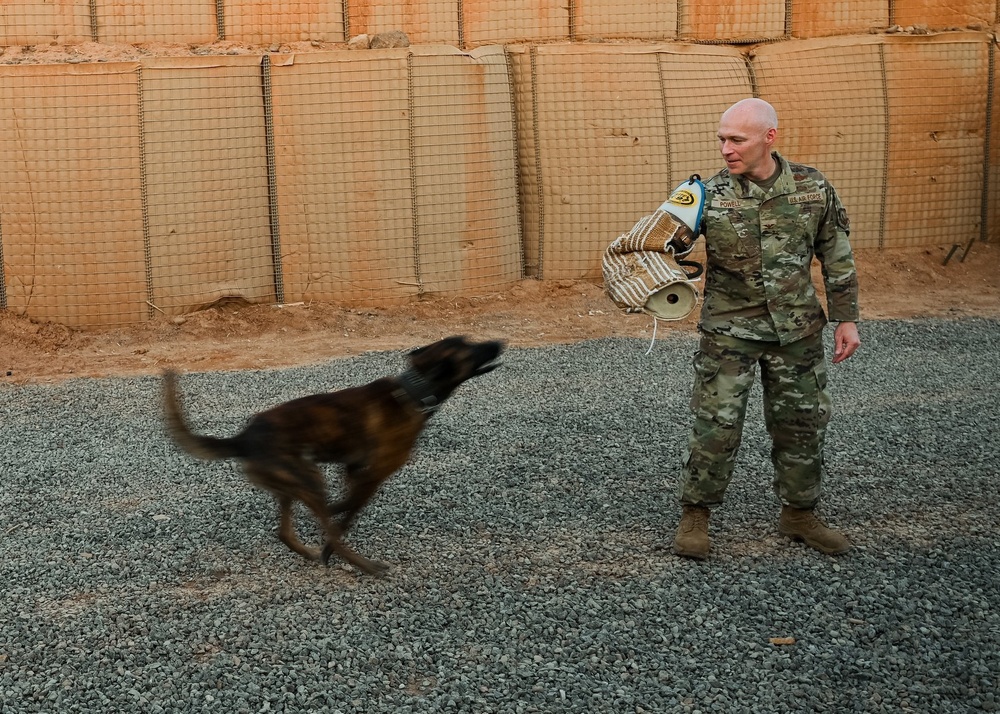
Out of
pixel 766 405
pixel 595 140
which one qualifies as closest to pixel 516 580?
pixel 766 405

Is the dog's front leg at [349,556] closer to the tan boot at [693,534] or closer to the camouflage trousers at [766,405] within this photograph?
the tan boot at [693,534]

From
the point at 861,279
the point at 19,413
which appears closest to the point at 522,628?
the point at 19,413

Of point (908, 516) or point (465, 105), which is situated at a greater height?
point (465, 105)

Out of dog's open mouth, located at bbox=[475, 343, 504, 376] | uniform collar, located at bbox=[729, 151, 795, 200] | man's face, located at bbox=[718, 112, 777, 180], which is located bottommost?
dog's open mouth, located at bbox=[475, 343, 504, 376]

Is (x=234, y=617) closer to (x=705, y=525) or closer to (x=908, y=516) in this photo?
(x=705, y=525)

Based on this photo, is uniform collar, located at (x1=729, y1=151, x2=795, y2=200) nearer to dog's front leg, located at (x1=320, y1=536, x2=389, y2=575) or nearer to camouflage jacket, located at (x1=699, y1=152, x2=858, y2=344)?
camouflage jacket, located at (x1=699, y1=152, x2=858, y2=344)

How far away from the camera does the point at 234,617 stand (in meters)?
4.05

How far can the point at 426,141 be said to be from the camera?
9852 mm

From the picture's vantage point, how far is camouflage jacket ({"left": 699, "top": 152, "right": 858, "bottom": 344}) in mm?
4250

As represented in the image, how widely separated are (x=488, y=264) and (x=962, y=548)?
20.7 ft

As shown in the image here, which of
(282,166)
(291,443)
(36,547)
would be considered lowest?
(36,547)

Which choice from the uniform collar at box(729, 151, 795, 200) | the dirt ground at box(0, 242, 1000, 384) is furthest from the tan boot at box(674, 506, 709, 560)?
the dirt ground at box(0, 242, 1000, 384)

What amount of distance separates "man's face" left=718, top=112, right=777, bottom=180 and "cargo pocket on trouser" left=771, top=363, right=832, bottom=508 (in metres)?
0.84

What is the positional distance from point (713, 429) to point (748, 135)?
1178 millimetres
